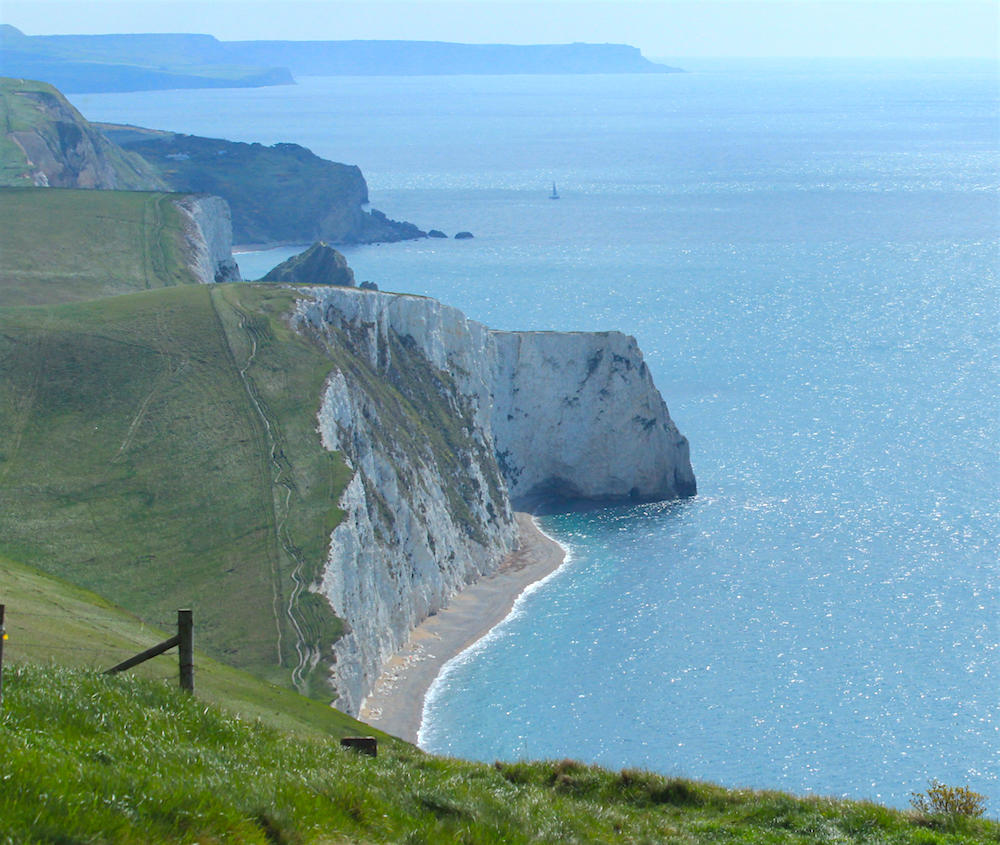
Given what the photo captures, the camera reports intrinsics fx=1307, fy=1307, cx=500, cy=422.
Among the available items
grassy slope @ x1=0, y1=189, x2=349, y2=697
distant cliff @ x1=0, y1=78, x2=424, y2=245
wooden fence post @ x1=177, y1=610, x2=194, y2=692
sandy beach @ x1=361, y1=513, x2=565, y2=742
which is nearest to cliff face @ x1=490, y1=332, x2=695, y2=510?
sandy beach @ x1=361, y1=513, x2=565, y2=742

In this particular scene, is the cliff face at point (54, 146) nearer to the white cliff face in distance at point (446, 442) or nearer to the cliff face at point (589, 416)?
the white cliff face in distance at point (446, 442)

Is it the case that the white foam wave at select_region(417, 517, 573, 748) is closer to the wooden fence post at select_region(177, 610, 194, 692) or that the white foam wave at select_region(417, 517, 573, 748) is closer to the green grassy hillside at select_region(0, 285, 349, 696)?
the green grassy hillside at select_region(0, 285, 349, 696)

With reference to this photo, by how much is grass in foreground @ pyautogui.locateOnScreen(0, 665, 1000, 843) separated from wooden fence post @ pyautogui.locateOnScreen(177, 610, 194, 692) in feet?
1.98

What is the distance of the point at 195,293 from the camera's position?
74.9 m

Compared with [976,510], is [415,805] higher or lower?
higher

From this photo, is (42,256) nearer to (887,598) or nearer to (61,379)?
(61,379)

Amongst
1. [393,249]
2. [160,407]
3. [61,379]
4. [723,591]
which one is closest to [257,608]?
[160,407]

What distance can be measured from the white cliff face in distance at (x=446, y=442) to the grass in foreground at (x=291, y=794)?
30.2m

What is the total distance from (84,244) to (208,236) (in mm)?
24348

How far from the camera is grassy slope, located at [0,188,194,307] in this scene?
89.9m

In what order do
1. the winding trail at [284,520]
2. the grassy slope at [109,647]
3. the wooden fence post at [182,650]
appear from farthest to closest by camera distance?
the winding trail at [284,520]
the grassy slope at [109,647]
the wooden fence post at [182,650]

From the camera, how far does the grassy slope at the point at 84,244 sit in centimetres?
8994

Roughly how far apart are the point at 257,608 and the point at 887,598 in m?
34.4

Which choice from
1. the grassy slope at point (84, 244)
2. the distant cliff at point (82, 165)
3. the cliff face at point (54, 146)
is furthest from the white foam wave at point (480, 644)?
the cliff face at point (54, 146)
